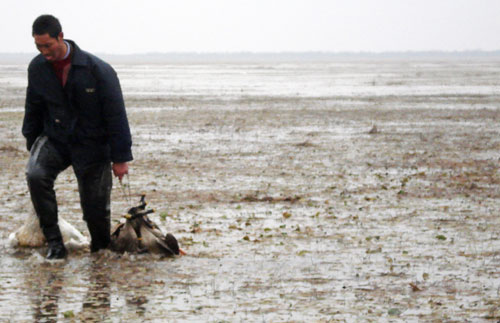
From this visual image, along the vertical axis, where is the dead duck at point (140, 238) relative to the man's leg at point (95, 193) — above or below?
below

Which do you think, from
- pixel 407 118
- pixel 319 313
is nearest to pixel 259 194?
pixel 319 313

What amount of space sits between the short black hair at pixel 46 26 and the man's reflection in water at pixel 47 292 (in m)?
2.21

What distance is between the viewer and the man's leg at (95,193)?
8.38 meters

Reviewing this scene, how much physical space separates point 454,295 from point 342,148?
1293 centimetres

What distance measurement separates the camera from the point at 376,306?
23.6 ft

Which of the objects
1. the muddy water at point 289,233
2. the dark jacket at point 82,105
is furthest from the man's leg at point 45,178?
the muddy water at point 289,233

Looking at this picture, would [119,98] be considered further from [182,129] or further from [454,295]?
[182,129]

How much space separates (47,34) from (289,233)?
416 cm

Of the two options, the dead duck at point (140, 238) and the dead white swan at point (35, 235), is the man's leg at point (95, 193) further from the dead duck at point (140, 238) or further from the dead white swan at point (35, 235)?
the dead white swan at point (35, 235)

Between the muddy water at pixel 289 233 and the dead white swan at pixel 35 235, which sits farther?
the dead white swan at pixel 35 235

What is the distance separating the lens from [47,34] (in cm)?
761

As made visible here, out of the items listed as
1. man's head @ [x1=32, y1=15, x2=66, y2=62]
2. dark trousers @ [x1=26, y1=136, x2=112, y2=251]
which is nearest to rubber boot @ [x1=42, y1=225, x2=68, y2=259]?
dark trousers @ [x1=26, y1=136, x2=112, y2=251]

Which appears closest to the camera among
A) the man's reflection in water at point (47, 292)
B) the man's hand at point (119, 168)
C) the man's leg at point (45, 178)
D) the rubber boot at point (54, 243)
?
the man's reflection in water at point (47, 292)

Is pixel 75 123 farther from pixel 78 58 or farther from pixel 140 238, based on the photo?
pixel 140 238
